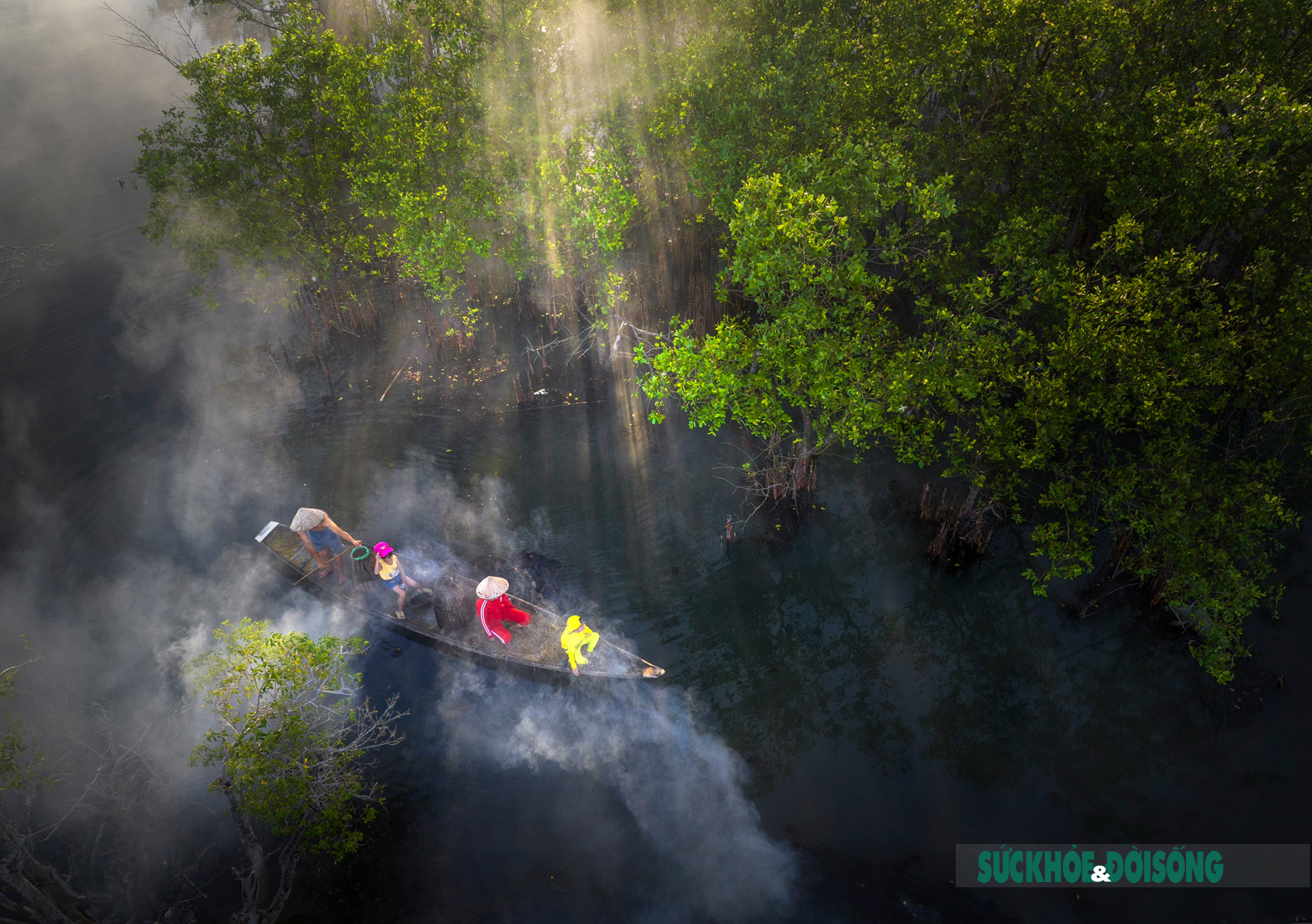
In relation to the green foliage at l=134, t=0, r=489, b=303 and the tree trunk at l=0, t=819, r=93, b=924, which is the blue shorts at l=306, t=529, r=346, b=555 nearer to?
the tree trunk at l=0, t=819, r=93, b=924

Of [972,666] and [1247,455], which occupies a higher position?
[1247,455]

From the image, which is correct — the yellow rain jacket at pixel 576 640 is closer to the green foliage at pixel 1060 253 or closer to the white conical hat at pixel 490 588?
the white conical hat at pixel 490 588

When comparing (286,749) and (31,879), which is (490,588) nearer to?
(286,749)

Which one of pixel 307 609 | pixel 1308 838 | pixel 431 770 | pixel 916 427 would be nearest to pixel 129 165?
pixel 307 609

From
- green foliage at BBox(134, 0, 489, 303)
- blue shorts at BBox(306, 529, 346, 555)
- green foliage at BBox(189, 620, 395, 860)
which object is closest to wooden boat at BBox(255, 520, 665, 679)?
blue shorts at BBox(306, 529, 346, 555)

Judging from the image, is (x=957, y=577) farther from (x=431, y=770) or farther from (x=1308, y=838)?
(x=431, y=770)
